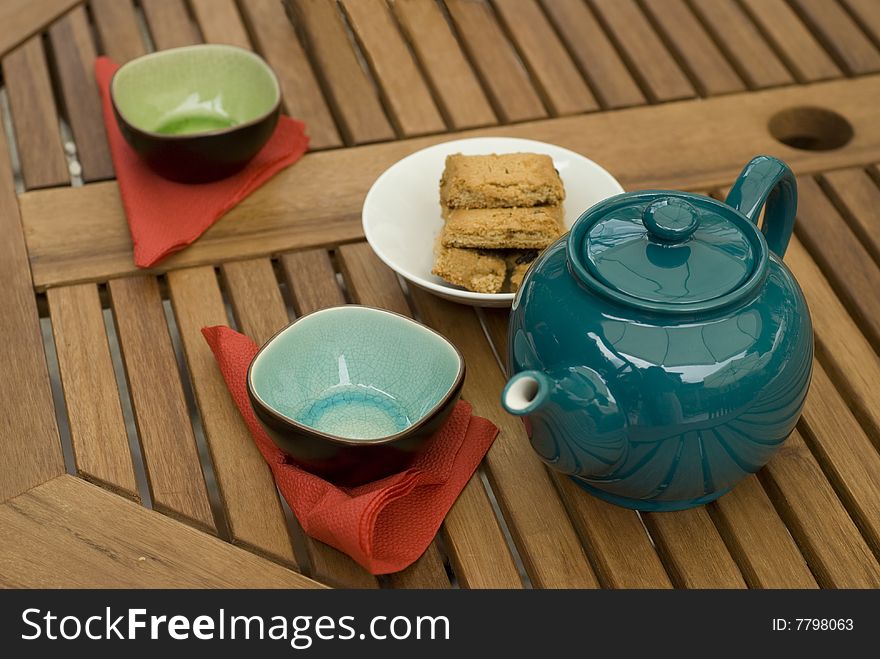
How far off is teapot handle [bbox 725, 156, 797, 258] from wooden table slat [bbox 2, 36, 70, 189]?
69 cm

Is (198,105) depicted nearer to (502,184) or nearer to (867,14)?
(502,184)

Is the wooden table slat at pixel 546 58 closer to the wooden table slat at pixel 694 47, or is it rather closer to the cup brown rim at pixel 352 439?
the wooden table slat at pixel 694 47

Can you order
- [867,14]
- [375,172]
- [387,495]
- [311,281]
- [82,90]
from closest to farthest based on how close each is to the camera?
[387,495] → [311,281] → [375,172] → [82,90] → [867,14]

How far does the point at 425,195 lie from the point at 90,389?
36cm

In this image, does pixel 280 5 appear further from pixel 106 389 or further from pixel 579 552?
pixel 579 552

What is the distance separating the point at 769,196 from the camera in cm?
81

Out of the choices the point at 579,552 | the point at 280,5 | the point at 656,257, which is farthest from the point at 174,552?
the point at 280,5

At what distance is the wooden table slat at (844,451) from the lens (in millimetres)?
800

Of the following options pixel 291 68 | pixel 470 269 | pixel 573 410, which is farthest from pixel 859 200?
pixel 291 68

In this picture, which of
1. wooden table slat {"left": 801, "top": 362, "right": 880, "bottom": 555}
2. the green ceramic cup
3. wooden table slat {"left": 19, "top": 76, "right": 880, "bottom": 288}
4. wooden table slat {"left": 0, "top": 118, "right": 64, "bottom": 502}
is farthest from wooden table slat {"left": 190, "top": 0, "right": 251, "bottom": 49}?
wooden table slat {"left": 801, "top": 362, "right": 880, "bottom": 555}

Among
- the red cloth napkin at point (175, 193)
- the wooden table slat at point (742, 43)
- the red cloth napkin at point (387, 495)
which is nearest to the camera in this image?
the red cloth napkin at point (387, 495)

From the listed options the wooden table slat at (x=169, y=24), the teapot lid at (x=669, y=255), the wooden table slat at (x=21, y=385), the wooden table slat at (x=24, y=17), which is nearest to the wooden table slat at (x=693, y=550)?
the teapot lid at (x=669, y=255)

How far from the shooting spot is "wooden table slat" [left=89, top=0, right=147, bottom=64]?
1.24 m

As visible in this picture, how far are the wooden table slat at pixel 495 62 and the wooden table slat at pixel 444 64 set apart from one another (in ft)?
0.04
